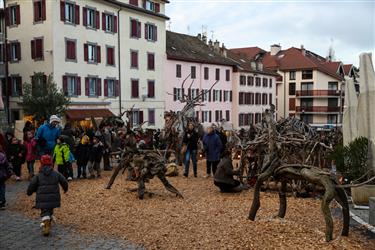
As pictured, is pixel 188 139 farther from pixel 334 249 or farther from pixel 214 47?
pixel 214 47

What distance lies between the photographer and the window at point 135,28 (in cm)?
4169

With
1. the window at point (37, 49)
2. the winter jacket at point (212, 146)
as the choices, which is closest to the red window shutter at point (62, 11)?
the window at point (37, 49)

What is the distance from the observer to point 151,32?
44500 millimetres

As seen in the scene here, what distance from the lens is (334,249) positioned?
7.38m

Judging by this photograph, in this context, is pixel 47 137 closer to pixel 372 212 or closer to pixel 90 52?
pixel 372 212

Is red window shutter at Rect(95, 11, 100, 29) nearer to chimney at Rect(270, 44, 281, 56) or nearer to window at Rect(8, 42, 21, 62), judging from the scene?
window at Rect(8, 42, 21, 62)

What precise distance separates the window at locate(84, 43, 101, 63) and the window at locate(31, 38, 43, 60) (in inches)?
147

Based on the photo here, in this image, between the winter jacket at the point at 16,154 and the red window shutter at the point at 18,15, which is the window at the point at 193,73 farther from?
the winter jacket at the point at 16,154

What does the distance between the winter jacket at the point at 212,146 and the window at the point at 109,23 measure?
25.9 metres

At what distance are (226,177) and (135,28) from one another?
32.0 meters

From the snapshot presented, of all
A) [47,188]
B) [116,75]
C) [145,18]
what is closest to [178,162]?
[47,188]

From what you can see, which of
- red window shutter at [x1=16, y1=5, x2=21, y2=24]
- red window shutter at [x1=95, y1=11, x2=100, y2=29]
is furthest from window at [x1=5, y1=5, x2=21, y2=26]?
red window shutter at [x1=95, y1=11, x2=100, y2=29]

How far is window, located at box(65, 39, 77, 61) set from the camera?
1367 inches

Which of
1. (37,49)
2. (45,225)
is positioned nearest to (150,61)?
(37,49)
